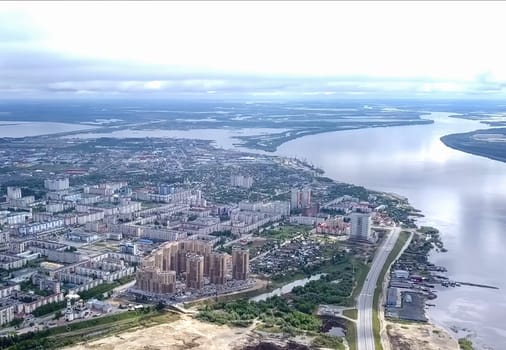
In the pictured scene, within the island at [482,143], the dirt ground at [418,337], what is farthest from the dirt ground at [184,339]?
the island at [482,143]

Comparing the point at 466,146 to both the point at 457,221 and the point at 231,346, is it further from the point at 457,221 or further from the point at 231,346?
the point at 231,346

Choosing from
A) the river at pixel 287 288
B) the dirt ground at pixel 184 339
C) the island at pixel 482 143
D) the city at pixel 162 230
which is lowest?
the river at pixel 287 288

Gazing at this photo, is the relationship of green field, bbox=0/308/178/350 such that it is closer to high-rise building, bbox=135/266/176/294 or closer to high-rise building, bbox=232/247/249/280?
high-rise building, bbox=135/266/176/294

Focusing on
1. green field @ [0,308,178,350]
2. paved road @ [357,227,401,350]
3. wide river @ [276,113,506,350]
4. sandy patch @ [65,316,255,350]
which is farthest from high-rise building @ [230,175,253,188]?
sandy patch @ [65,316,255,350]

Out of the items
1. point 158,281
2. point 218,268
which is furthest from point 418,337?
point 158,281

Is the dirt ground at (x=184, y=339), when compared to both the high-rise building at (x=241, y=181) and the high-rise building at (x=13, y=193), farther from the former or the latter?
the high-rise building at (x=241, y=181)

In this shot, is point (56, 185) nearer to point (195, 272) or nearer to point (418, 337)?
point (195, 272)
